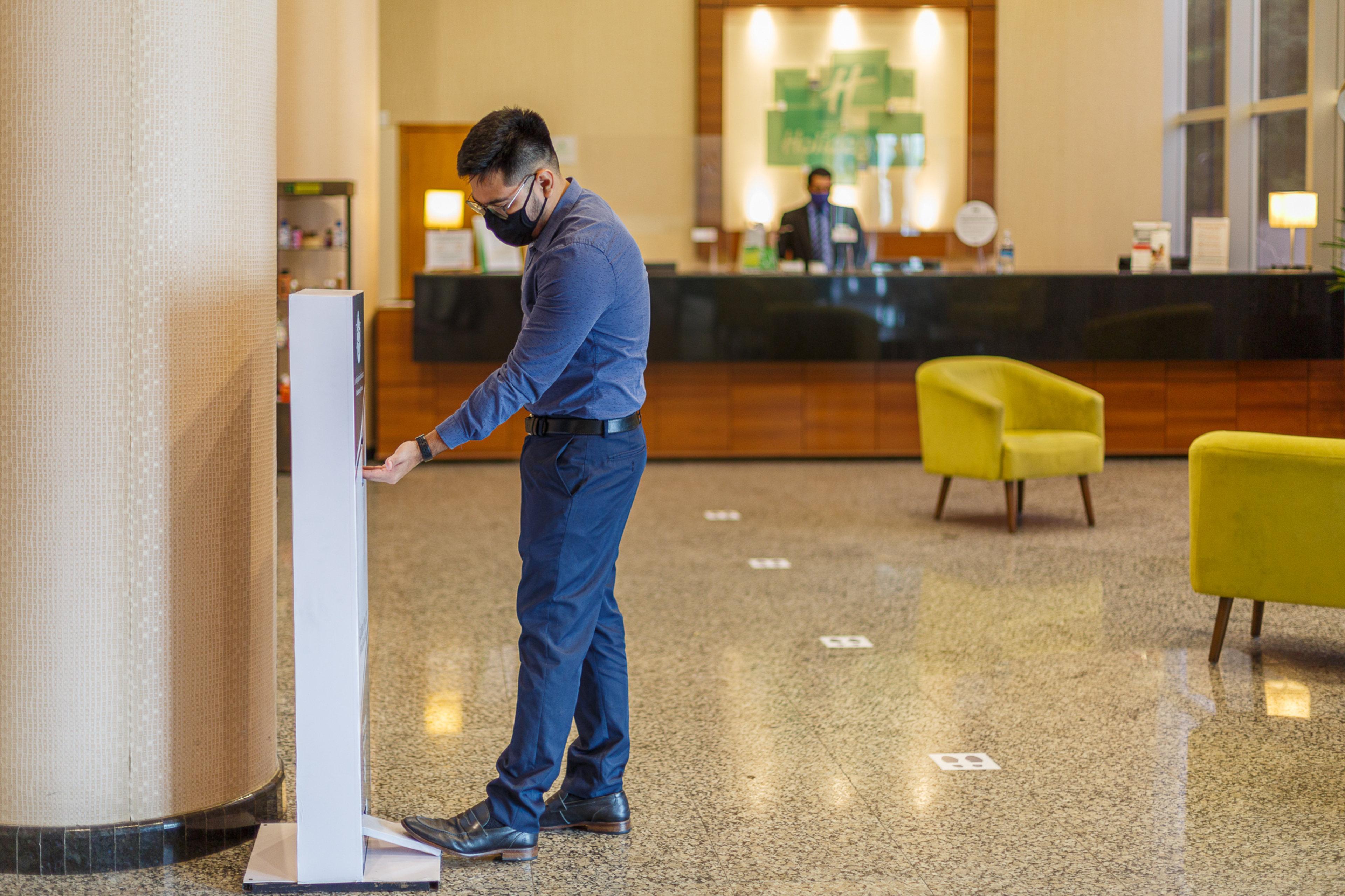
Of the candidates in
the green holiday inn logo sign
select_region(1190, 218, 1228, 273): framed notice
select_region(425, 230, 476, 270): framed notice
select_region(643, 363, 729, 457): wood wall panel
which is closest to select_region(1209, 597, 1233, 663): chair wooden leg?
select_region(643, 363, 729, 457): wood wall panel

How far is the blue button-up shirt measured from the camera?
258 centimetres

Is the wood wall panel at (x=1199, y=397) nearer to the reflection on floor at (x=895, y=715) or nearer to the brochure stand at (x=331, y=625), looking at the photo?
the reflection on floor at (x=895, y=715)

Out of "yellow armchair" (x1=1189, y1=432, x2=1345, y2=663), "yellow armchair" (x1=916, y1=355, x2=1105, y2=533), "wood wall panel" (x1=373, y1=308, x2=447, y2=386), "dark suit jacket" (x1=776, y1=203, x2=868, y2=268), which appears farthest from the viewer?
"dark suit jacket" (x1=776, y1=203, x2=868, y2=268)

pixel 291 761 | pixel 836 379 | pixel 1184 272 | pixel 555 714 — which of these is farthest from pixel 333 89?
pixel 555 714

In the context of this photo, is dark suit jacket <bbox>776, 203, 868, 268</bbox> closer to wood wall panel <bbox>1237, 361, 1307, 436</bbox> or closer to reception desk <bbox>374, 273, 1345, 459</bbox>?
reception desk <bbox>374, 273, 1345, 459</bbox>

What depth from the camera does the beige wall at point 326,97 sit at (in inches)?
348

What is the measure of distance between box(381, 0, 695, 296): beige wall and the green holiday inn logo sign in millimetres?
797

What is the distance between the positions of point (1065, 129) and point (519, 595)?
33.2 ft

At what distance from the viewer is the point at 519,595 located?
2.78 metres

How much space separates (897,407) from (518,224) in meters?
6.75

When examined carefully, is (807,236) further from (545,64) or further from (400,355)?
(545,64)

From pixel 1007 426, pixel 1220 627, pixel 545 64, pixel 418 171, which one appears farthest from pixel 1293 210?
pixel 418 171

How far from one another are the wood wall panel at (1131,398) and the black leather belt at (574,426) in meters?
7.08

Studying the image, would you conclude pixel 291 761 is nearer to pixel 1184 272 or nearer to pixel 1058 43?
pixel 1184 272
